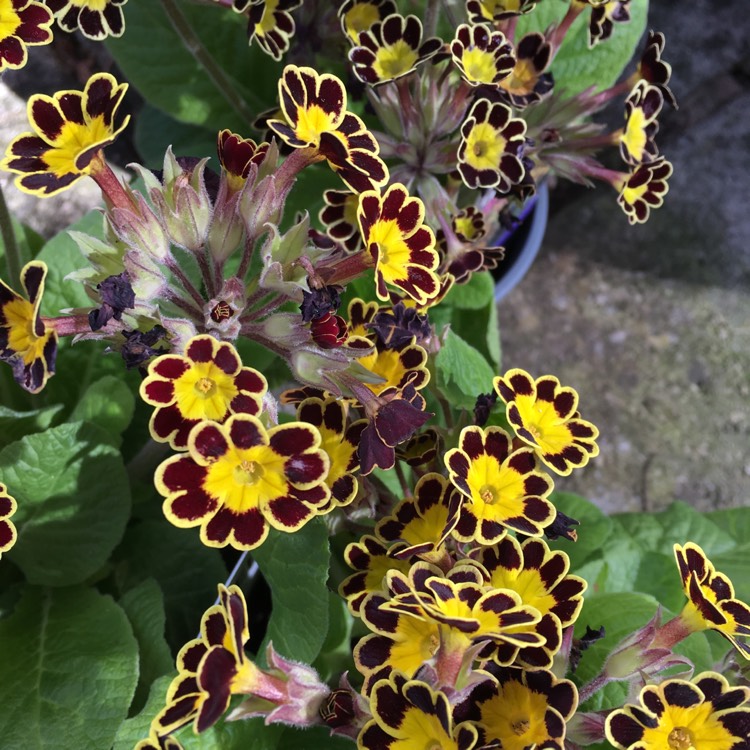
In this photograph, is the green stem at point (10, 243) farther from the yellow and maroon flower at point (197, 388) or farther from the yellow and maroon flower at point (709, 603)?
the yellow and maroon flower at point (709, 603)

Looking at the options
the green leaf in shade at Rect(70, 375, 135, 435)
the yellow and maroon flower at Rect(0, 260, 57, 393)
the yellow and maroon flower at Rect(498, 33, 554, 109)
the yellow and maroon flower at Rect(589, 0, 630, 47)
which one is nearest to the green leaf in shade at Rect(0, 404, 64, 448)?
the green leaf in shade at Rect(70, 375, 135, 435)

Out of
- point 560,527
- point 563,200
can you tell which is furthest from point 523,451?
point 563,200

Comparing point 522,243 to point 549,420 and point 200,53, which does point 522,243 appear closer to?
point 200,53

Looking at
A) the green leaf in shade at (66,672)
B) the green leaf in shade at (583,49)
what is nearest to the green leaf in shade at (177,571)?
the green leaf in shade at (66,672)

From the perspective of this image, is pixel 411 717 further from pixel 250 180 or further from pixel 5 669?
pixel 5 669

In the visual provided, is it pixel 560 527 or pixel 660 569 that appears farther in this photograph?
pixel 660 569
